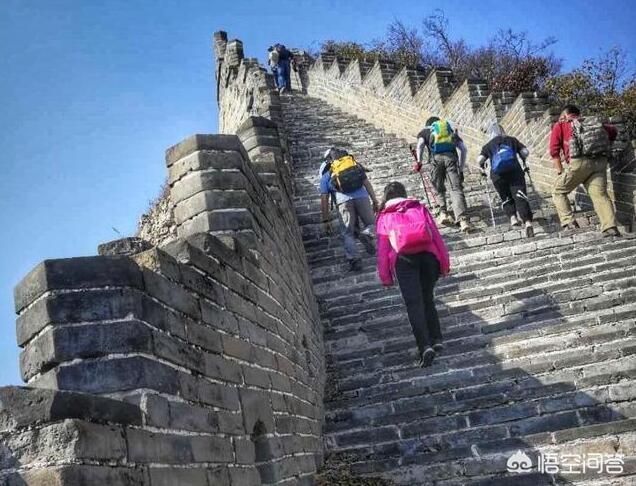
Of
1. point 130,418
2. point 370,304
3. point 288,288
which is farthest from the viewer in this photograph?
point 370,304

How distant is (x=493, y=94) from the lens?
1157 centimetres

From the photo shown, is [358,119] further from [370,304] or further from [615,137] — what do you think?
[370,304]

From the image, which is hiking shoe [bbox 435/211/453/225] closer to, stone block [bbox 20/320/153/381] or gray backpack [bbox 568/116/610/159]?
gray backpack [bbox 568/116/610/159]

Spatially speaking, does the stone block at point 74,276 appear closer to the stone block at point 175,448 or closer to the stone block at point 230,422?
the stone block at point 175,448

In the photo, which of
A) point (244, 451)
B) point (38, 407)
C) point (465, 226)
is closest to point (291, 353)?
point (244, 451)

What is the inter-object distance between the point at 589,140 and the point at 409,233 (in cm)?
343

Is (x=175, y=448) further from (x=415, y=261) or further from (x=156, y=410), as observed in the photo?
(x=415, y=261)

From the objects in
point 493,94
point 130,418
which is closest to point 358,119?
point 493,94

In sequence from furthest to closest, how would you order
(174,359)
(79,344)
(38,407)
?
1. (174,359)
2. (79,344)
3. (38,407)

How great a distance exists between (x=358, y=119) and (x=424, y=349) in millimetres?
12514

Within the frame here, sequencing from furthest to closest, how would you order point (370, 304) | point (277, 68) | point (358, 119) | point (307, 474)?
point (277, 68)
point (358, 119)
point (370, 304)
point (307, 474)

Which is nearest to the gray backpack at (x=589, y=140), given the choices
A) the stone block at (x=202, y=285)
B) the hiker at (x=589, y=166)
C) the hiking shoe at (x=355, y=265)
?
the hiker at (x=589, y=166)

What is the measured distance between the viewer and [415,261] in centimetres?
545

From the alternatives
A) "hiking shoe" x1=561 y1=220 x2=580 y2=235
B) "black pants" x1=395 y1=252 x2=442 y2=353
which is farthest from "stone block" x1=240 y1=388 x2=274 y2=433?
"hiking shoe" x1=561 y1=220 x2=580 y2=235
